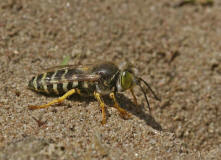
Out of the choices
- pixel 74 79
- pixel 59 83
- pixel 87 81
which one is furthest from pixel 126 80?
pixel 59 83

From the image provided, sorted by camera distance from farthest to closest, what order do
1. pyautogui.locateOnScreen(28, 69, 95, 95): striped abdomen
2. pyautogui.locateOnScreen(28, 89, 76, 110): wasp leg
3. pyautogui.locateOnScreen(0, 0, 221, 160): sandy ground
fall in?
pyautogui.locateOnScreen(28, 69, 95, 95): striped abdomen → pyautogui.locateOnScreen(28, 89, 76, 110): wasp leg → pyautogui.locateOnScreen(0, 0, 221, 160): sandy ground

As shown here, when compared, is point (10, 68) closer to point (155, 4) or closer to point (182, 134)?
point (182, 134)

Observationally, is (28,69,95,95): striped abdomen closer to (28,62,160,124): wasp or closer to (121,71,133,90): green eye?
(28,62,160,124): wasp

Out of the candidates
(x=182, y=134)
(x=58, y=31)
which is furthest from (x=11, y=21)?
(x=182, y=134)

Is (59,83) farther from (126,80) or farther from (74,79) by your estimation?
(126,80)

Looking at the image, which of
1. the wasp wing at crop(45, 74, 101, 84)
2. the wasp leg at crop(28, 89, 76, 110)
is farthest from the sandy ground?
the wasp wing at crop(45, 74, 101, 84)

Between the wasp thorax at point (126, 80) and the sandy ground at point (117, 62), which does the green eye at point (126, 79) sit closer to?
the wasp thorax at point (126, 80)
